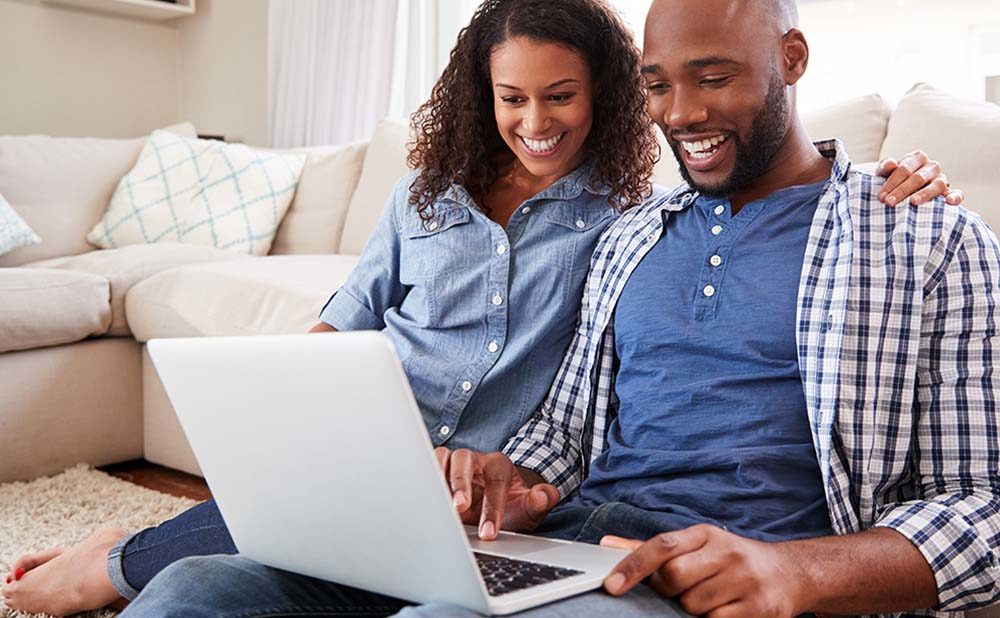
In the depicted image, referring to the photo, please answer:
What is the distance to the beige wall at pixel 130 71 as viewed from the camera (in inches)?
161

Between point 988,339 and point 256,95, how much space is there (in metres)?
3.76

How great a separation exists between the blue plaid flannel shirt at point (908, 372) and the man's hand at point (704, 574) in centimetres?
20

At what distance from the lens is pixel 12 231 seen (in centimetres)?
286

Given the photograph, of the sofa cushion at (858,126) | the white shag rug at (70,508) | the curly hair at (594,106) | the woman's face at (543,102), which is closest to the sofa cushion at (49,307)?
the white shag rug at (70,508)

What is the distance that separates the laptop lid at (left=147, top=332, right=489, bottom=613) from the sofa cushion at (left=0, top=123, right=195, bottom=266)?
7.81 ft

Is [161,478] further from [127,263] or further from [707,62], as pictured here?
[707,62]

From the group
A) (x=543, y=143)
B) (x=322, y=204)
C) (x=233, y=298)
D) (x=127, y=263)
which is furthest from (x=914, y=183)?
(x=322, y=204)

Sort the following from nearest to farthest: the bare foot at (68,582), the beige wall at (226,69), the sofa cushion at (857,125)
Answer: the bare foot at (68,582) → the sofa cushion at (857,125) → the beige wall at (226,69)

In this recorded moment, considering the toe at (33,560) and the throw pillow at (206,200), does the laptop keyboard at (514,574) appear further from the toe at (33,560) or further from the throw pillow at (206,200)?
the throw pillow at (206,200)

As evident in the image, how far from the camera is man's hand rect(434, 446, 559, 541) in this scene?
1031 mm

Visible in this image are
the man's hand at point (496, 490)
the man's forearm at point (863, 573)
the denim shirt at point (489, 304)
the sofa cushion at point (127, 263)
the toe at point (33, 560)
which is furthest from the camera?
the sofa cushion at point (127, 263)

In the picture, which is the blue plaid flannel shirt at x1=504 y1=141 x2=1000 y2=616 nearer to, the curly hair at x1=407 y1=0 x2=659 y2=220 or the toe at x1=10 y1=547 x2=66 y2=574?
the curly hair at x1=407 y1=0 x2=659 y2=220

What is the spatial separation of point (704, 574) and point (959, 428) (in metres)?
0.35

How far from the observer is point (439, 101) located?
1.54 metres
